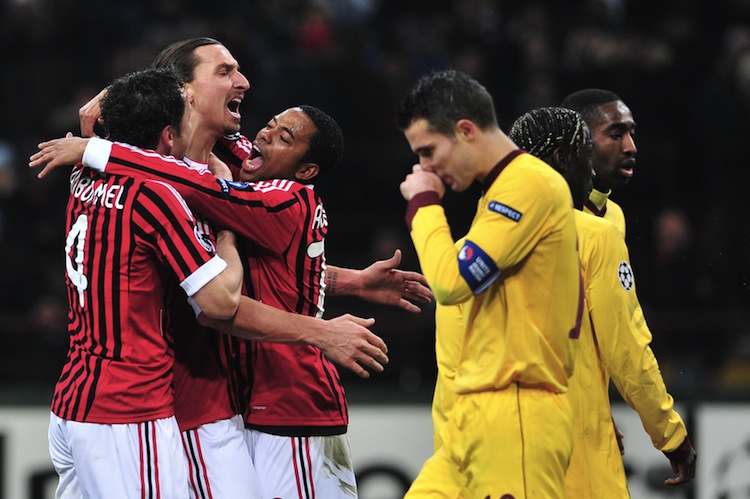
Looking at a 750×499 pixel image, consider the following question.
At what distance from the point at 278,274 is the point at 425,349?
156 inches

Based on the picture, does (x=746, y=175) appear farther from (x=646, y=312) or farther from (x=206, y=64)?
(x=206, y=64)

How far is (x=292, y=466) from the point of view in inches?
184

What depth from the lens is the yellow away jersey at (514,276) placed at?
3.79 m

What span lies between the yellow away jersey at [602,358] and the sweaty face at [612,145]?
1.83ft

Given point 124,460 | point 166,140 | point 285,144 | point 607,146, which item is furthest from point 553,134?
point 124,460

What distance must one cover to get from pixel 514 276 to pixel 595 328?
2.28 feet

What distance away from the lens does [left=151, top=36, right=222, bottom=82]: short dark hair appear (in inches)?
193

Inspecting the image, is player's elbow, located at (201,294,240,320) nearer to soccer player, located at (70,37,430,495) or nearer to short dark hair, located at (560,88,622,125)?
soccer player, located at (70,37,430,495)

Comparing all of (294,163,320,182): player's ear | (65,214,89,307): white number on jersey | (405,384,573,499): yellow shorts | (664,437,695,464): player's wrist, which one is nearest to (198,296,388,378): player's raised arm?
(65,214,89,307): white number on jersey

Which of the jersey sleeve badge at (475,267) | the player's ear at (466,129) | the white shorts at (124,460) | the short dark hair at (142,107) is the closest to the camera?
the jersey sleeve badge at (475,267)

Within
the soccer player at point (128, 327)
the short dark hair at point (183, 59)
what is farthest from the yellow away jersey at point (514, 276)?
the short dark hair at point (183, 59)

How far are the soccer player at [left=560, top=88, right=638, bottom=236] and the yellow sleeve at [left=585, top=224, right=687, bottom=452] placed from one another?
526 millimetres

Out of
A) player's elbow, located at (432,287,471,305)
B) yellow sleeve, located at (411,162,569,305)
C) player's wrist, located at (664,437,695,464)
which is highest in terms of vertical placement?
yellow sleeve, located at (411,162,569,305)

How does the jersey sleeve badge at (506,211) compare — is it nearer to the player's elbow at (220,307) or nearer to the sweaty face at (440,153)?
the sweaty face at (440,153)
